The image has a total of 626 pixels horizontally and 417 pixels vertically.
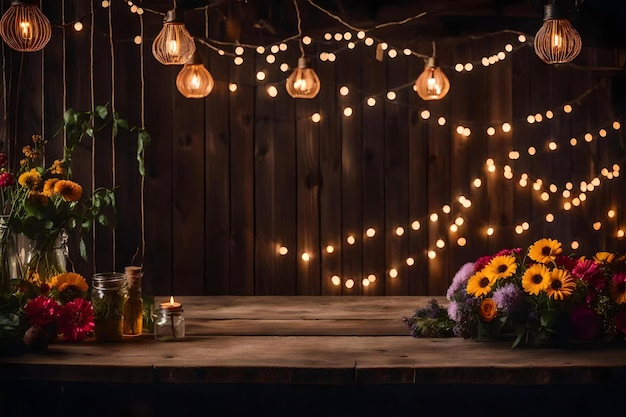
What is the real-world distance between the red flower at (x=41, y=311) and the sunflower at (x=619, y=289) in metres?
1.62

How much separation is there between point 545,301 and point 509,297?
11 centimetres

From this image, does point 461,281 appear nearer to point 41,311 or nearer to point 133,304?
point 133,304

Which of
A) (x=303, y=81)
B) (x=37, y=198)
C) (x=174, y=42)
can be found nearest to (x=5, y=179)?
(x=37, y=198)

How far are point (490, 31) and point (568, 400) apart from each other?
2.02 metres

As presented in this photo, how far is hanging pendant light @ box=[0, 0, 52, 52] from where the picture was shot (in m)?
2.98

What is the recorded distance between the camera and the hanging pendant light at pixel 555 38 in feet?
9.28

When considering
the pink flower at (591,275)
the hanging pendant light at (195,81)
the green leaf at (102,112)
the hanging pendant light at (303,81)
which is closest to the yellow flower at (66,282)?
the hanging pendant light at (195,81)

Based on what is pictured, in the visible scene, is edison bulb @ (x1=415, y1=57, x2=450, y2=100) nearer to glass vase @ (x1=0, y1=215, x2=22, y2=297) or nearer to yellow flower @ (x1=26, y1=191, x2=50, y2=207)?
yellow flower @ (x1=26, y1=191, x2=50, y2=207)

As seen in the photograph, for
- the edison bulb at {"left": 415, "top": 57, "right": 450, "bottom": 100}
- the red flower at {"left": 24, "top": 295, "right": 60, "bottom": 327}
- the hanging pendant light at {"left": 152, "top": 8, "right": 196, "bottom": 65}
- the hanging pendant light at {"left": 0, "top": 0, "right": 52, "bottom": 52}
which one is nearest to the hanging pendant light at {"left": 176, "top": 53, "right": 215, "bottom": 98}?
the hanging pendant light at {"left": 152, "top": 8, "right": 196, "bottom": 65}

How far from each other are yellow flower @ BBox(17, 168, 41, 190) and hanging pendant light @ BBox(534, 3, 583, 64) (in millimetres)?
1736

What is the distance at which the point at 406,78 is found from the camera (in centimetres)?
397

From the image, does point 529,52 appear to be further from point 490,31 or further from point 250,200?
point 250,200

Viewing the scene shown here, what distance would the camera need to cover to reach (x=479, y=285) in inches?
99.0

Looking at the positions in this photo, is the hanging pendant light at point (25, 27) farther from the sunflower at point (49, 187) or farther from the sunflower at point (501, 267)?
the sunflower at point (501, 267)
